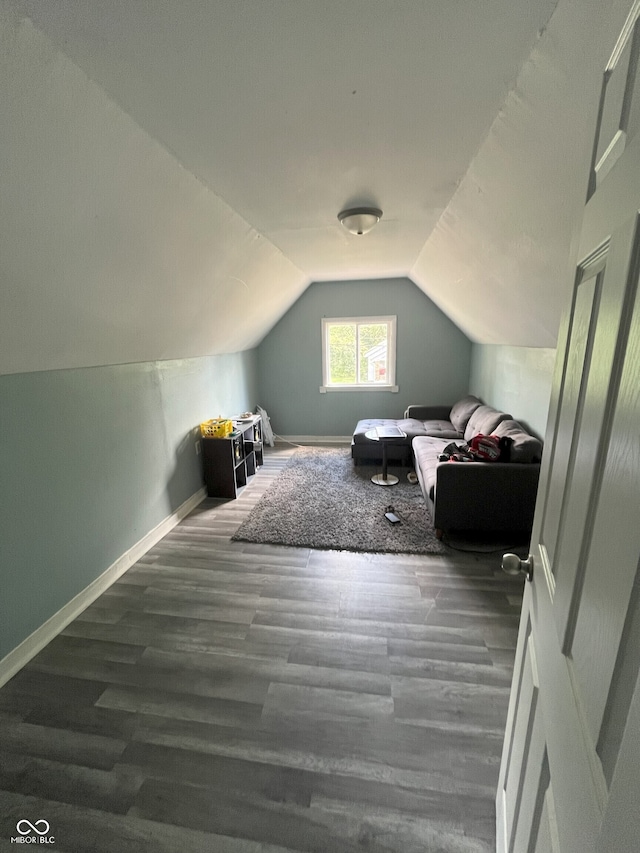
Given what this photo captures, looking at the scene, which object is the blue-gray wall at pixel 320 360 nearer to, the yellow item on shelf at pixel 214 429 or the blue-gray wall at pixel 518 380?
the blue-gray wall at pixel 518 380

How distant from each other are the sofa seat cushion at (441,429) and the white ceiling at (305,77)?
2849 millimetres

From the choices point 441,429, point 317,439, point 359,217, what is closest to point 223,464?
point 317,439

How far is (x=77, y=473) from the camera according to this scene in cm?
215

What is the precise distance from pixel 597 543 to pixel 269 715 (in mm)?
1601

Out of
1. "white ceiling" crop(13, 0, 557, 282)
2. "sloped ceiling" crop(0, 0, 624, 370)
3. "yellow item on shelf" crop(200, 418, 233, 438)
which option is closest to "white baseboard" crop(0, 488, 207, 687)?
"yellow item on shelf" crop(200, 418, 233, 438)

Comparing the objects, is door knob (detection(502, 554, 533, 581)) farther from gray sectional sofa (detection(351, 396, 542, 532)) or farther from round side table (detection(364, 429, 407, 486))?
round side table (detection(364, 429, 407, 486))

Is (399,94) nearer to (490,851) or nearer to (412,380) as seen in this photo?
(490,851)

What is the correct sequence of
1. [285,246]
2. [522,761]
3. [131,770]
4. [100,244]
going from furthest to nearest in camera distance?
1. [285,246]
2. [100,244]
3. [131,770]
4. [522,761]

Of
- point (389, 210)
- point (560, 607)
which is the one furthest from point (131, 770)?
point (389, 210)

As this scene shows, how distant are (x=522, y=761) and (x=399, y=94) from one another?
2015 millimetres

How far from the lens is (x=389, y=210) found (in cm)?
226

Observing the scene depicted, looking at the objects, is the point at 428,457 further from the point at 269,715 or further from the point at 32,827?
the point at 32,827

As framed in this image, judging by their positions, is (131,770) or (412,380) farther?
(412,380)

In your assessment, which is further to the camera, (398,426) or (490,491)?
(398,426)
